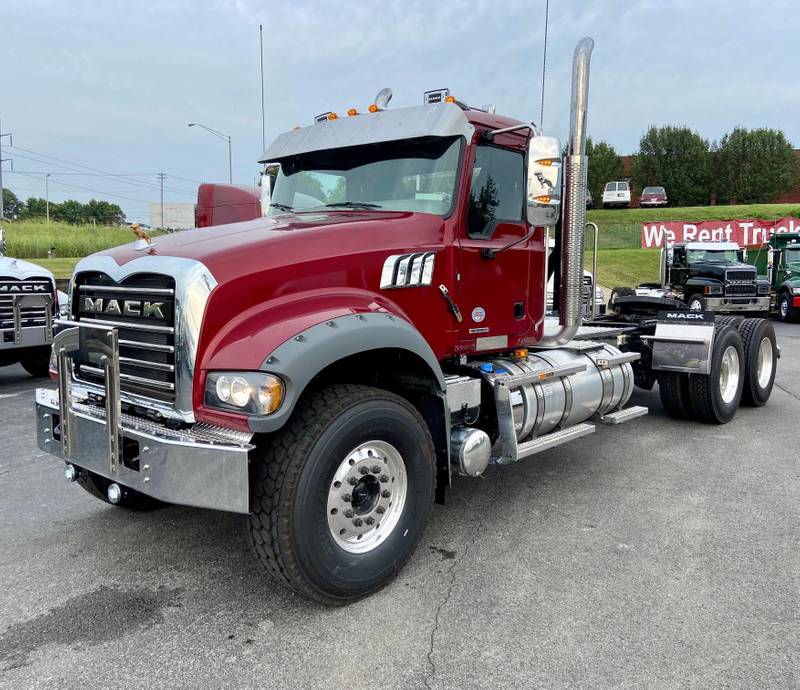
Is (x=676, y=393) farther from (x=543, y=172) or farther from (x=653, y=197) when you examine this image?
(x=653, y=197)

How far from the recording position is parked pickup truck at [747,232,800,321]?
63.8 ft

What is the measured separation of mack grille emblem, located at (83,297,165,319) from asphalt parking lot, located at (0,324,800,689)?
1389mm

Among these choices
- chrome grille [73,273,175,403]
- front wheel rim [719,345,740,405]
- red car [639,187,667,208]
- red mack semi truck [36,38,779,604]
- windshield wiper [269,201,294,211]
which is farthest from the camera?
red car [639,187,667,208]

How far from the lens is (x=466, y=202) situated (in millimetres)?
4207

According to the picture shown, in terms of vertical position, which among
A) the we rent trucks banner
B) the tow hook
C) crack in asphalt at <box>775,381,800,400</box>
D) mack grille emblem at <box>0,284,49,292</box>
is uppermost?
the we rent trucks banner

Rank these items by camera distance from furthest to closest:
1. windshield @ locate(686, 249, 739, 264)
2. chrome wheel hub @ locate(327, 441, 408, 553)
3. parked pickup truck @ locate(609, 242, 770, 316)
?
windshield @ locate(686, 249, 739, 264) < parked pickup truck @ locate(609, 242, 770, 316) < chrome wheel hub @ locate(327, 441, 408, 553)

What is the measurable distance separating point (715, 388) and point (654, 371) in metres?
0.58

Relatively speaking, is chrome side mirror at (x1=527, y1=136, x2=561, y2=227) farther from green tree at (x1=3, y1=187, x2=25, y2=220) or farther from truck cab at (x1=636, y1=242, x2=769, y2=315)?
green tree at (x1=3, y1=187, x2=25, y2=220)

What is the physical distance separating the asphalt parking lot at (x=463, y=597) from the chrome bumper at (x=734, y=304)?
15177 millimetres

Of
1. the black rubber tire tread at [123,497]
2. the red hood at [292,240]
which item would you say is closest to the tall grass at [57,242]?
the black rubber tire tread at [123,497]

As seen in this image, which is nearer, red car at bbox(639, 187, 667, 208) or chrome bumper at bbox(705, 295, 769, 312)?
chrome bumper at bbox(705, 295, 769, 312)

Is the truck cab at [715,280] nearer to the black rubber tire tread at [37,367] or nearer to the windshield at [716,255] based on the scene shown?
the windshield at [716,255]

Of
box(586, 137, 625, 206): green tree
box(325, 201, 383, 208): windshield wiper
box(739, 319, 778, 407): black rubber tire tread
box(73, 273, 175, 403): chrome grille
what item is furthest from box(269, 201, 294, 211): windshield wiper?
box(586, 137, 625, 206): green tree

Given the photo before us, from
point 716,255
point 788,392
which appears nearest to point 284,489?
point 788,392
